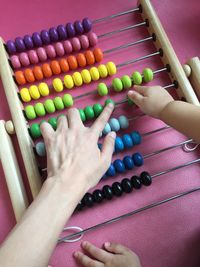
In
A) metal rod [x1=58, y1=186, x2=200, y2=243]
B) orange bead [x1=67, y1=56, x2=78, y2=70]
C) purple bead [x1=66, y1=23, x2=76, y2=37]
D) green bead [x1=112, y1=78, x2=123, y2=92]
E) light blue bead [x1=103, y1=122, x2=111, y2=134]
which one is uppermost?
purple bead [x1=66, y1=23, x2=76, y2=37]

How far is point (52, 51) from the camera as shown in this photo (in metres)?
0.85

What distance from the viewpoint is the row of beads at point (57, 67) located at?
0.83m

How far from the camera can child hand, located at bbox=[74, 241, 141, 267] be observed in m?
0.71

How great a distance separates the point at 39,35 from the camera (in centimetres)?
86

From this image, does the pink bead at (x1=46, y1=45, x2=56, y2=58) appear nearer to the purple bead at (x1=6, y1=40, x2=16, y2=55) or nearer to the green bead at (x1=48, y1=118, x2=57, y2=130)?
the purple bead at (x1=6, y1=40, x2=16, y2=55)

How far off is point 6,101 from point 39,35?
202 millimetres

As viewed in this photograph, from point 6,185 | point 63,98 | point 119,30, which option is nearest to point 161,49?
point 119,30

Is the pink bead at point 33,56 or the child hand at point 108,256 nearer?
the child hand at point 108,256

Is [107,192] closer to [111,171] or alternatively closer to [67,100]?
[111,171]

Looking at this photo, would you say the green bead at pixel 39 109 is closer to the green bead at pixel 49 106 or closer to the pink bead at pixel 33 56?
the green bead at pixel 49 106

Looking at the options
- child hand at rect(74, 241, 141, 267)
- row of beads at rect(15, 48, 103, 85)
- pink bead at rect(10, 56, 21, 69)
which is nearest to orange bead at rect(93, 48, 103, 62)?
row of beads at rect(15, 48, 103, 85)

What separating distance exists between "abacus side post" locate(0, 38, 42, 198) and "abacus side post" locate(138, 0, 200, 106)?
16.0 inches

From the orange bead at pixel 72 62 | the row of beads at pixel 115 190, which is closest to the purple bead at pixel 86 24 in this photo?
the orange bead at pixel 72 62

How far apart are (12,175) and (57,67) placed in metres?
0.30
